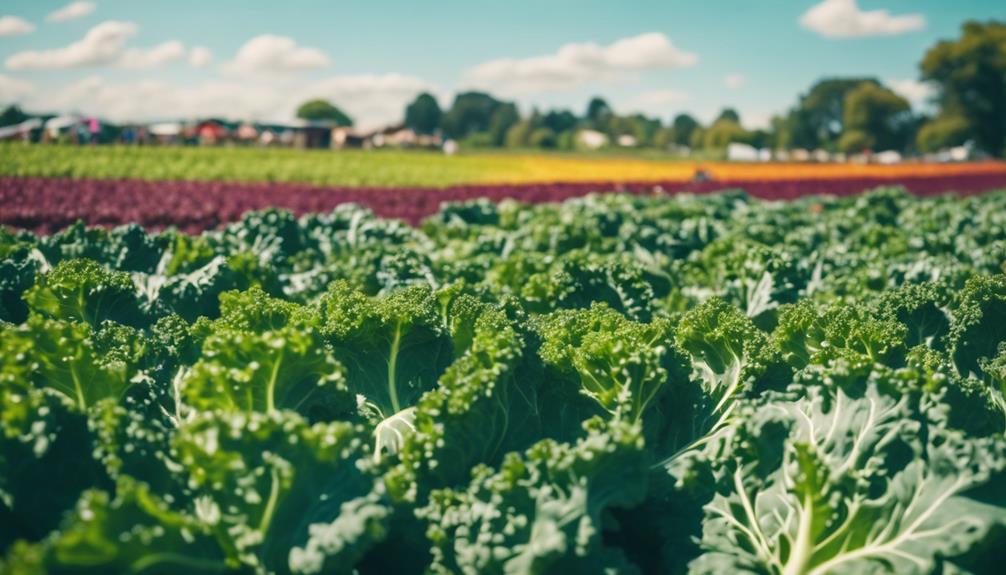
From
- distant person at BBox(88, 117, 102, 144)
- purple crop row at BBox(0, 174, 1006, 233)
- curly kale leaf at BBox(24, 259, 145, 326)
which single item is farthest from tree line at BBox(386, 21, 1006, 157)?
curly kale leaf at BBox(24, 259, 145, 326)

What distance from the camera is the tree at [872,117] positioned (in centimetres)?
9544

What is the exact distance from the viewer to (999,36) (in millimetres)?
77250

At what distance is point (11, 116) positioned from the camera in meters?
56.8

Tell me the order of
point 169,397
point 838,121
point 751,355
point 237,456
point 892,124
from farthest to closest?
point 838,121, point 892,124, point 751,355, point 169,397, point 237,456

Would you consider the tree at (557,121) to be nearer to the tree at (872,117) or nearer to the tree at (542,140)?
the tree at (542,140)

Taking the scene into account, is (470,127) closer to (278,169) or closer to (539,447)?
(278,169)

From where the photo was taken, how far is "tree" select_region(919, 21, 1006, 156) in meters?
77.6

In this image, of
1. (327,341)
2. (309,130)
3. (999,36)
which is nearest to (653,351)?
(327,341)

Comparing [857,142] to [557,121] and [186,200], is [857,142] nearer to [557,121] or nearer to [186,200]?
[557,121]

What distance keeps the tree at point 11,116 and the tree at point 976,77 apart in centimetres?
8845

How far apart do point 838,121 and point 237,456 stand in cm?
15506

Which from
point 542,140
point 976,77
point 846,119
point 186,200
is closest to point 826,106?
point 846,119

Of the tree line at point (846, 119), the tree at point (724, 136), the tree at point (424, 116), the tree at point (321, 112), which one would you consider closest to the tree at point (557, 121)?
the tree line at point (846, 119)

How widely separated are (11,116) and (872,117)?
9735 cm
